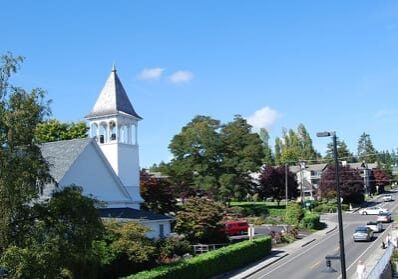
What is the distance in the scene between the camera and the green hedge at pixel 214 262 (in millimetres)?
27316

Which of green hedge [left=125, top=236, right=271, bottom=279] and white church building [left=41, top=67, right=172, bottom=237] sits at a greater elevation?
white church building [left=41, top=67, right=172, bottom=237]

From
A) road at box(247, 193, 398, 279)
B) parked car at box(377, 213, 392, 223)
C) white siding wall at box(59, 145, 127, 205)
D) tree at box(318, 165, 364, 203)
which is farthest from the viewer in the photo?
tree at box(318, 165, 364, 203)

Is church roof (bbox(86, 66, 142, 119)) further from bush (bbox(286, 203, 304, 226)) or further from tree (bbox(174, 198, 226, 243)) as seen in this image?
bush (bbox(286, 203, 304, 226))

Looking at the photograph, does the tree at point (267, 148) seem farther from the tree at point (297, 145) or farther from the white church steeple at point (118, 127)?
the white church steeple at point (118, 127)

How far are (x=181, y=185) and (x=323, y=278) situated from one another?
4590 cm

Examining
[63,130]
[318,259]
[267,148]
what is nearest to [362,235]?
[318,259]

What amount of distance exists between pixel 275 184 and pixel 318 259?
55011 mm

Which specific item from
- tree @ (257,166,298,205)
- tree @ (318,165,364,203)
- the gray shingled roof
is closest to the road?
the gray shingled roof

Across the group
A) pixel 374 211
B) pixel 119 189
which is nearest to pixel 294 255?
pixel 119 189

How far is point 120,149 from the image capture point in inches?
1880

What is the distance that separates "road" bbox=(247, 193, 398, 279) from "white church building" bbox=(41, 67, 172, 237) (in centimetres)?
906

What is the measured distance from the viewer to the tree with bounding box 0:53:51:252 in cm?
1573

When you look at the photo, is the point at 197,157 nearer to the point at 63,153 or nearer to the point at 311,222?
the point at 311,222

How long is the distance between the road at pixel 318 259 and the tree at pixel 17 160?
626 inches
